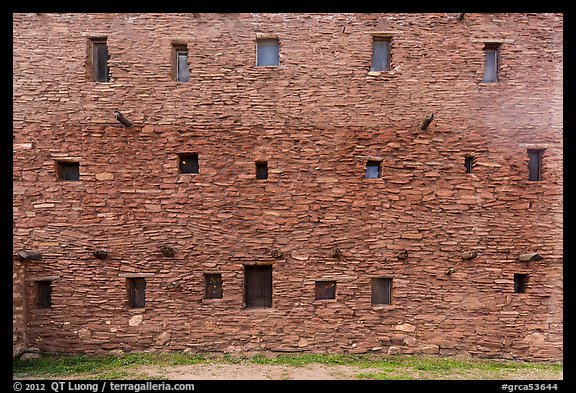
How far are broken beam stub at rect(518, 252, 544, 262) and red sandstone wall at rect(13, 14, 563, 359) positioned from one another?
0.44ft

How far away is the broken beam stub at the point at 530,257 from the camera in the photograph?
7480mm

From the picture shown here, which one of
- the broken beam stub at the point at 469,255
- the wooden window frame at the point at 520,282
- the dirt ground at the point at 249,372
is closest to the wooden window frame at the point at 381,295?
the dirt ground at the point at 249,372

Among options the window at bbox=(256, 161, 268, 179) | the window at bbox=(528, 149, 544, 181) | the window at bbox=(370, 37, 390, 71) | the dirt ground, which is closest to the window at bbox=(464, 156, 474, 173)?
the window at bbox=(528, 149, 544, 181)

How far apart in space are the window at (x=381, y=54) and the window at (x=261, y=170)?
3662 mm

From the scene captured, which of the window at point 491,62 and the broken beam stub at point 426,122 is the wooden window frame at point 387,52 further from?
the window at point 491,62

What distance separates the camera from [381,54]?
26.7 ft

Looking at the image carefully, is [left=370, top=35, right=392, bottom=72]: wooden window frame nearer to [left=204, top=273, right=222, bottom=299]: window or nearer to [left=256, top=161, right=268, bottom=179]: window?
[left=256, top=161, right=268, bottom=179]: window

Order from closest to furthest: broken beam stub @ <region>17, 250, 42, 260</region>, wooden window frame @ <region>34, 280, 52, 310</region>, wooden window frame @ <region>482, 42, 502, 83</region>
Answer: broken beam stub @ <region>17, 250, 42, 260</region> < wooden window frame @ <region>34, 280, 52, 310</region> < wooden window frame @ <region>482, 42, 502, 83</region>

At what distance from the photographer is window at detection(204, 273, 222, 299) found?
7.83 meters

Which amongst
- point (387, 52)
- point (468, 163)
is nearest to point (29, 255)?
point (387, 52)

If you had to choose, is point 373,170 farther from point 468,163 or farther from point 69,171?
point 69,171

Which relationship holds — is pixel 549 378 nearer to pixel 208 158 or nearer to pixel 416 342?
pixel 416 342

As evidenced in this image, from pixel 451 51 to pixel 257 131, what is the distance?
17.0 feet

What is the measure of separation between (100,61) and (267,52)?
422 centimetres
